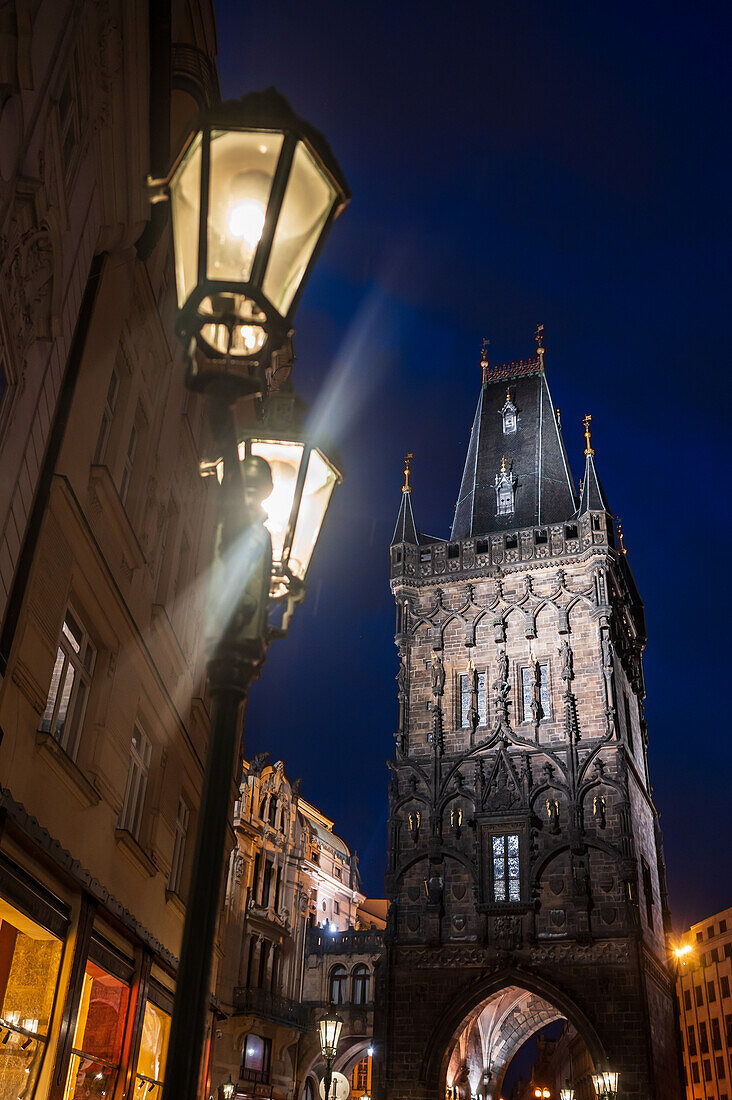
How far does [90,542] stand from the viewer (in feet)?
32.9

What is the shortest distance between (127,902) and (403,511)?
34594mm

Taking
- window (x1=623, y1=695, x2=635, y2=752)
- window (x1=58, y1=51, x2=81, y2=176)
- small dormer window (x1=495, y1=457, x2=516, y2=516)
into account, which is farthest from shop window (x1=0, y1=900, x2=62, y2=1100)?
small dormer window (x1=495, y1=457, x2=516, y2=516)

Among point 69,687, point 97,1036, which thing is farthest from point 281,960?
point 69,687

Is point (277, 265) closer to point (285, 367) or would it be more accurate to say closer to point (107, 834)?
point (107, 834)

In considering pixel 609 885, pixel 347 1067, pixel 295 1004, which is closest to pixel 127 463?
pixel 609 885

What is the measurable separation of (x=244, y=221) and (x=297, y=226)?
0.80 feet

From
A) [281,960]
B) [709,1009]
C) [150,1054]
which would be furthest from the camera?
[709,1009]

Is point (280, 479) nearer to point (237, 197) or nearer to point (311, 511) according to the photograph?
point (311, 511)

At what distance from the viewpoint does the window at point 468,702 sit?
1486 inches

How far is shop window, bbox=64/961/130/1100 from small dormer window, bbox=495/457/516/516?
3503 centimetres

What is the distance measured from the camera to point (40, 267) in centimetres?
857

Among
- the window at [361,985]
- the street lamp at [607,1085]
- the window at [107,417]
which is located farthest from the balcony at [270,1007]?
the window at [107,417]

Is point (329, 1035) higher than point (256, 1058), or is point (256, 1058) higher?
point (256, 1058)

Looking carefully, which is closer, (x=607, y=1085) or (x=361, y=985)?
(x=607, y=1085)
